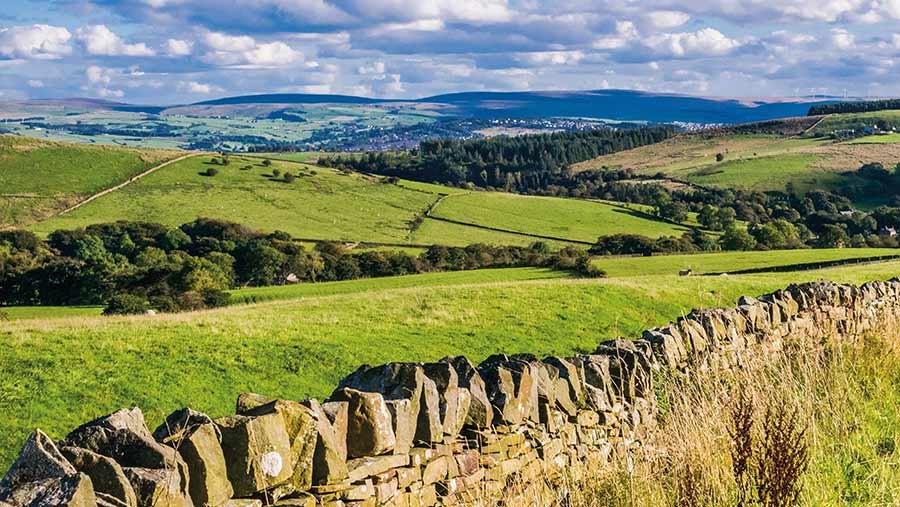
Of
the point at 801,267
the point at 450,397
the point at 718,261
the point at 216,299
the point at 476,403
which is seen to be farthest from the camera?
the point at 718,261

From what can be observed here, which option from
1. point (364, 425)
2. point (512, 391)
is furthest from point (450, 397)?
point (364, 425)

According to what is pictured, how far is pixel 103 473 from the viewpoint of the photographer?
4434 mm

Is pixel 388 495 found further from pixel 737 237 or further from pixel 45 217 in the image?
pixel 45 217

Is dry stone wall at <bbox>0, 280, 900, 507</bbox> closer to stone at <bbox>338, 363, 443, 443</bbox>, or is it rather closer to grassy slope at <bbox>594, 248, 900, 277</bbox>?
stone at <bbox>338, 363, 443, 443</bbox>

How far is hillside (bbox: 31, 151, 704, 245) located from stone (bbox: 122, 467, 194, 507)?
8987 centimetres

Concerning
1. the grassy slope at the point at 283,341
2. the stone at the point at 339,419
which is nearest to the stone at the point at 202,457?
the stone at the point at 339,419

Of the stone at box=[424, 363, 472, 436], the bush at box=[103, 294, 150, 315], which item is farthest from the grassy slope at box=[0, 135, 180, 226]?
the stone at box=[424, 363, 472, 436]

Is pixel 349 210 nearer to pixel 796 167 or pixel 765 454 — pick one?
pixel 796 167

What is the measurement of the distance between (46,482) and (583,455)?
18.6 ft

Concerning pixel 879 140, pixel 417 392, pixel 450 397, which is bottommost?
pixel 450 397

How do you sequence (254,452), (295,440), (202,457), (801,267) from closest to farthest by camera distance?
(202,457) → (254,452) → (295,440) → (801,267)

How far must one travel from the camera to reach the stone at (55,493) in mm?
3880

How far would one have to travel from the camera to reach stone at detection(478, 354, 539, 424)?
297 inches

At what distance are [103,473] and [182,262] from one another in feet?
193
